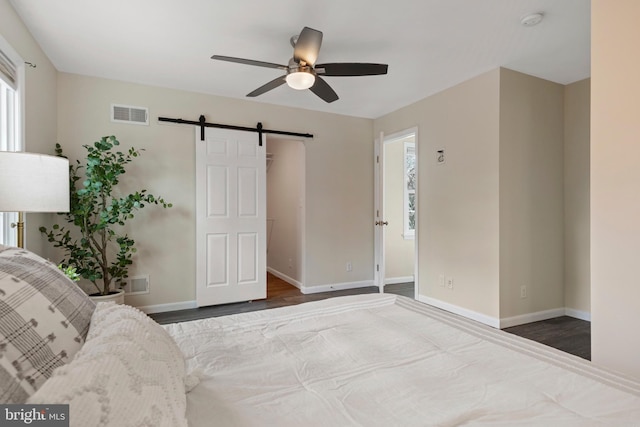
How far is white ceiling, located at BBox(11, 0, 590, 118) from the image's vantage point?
219cm

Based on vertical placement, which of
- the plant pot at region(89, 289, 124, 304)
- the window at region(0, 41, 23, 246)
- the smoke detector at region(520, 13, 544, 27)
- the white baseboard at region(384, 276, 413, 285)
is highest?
the smoke detector at region(520, 13, 544, 27)

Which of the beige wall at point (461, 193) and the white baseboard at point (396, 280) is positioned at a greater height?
the beige wall at point (461, 193)

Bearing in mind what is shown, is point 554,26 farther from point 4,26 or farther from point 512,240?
point 4,26

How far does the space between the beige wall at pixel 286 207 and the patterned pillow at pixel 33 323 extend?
145 inches

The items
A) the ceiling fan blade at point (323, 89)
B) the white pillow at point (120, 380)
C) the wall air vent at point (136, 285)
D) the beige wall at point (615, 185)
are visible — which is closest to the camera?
the white pillow at point (120, 380)

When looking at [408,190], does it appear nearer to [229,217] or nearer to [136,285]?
[229,217]

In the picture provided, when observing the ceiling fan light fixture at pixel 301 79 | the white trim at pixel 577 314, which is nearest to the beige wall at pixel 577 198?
the white trim at pixel 577 314

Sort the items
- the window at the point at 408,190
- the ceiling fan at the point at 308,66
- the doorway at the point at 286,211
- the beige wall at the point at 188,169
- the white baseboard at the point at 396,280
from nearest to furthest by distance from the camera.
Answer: the ceiling fan at the point at 308,66
the beige wall at the point at 188,169
the doorway at the point at 286,211
the white baseboard at the point at 396,280
the window at the point at 408,190

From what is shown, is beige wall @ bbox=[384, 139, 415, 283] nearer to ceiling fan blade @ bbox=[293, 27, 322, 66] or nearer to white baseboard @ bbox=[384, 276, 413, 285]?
white baseboard @ bbox=[384, 276, 413, 285]

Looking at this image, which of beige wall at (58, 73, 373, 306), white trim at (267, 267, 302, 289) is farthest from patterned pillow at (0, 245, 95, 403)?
white trim at (267, 267, 302, 289)

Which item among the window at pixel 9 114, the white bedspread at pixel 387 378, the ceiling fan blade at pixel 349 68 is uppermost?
the ceiling fan blade at pixel 349 68

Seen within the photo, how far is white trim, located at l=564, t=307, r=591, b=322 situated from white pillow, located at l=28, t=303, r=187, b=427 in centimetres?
403

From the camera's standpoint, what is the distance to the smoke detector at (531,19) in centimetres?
225

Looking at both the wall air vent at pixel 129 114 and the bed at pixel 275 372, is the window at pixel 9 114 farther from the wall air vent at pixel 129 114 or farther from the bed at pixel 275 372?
the bed at pixel 275 372
